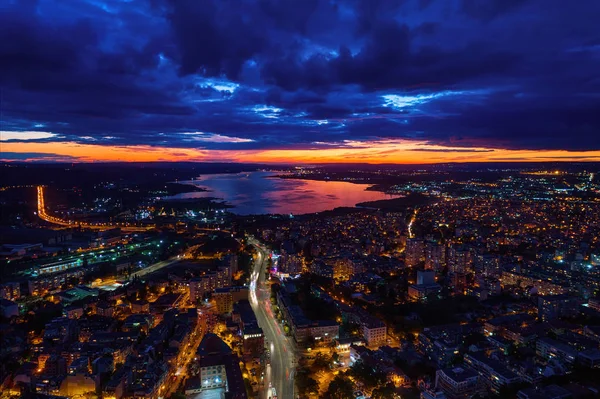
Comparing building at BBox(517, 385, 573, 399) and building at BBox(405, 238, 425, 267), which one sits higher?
building at BBox(517, 385, 573, 399)

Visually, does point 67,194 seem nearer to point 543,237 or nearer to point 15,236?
point 15,236

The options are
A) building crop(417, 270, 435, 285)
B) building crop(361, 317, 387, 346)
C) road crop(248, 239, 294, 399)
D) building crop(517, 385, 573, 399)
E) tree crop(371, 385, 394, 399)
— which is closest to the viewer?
building crop(517, 385, 573, 399)

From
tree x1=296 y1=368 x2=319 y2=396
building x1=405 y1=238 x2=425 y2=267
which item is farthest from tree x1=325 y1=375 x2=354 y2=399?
building x1=405 y1=238 x2=425 y2=267

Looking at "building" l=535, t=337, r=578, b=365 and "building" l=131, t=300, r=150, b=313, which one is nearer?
"building" l=535, t=337, r=578, b=365

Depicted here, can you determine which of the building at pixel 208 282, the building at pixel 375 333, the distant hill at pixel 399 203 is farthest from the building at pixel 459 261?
the distant hill at pixel 399 203

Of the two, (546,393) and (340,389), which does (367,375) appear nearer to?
(340,389)

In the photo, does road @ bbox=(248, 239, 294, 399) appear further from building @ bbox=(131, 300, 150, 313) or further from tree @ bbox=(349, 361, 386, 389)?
building @ bbox=(131, 300, 150, 313)

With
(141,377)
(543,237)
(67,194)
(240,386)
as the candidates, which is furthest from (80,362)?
(67,194)

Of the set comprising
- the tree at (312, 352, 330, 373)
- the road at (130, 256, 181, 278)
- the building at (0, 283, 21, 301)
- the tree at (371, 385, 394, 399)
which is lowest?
the road at (130, 256, 181, 278)
